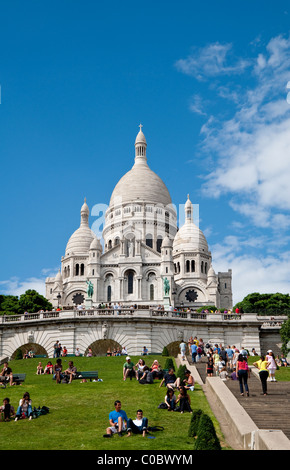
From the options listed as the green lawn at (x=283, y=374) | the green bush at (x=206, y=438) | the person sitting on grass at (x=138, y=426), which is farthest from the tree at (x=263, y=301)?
the green bush at (x=206, y=438)

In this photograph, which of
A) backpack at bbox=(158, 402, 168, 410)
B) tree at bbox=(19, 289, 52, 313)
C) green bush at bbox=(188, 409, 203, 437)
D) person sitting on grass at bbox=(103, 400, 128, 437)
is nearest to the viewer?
green bush at bbox=(188, 409, 203, 437)

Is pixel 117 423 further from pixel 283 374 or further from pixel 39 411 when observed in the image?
pixel 283 374

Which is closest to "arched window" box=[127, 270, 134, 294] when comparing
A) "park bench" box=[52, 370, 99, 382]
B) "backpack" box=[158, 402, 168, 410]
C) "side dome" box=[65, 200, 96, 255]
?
"side dome" box=[65, 200, 96, 255]

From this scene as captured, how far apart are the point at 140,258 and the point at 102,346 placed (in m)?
60.5

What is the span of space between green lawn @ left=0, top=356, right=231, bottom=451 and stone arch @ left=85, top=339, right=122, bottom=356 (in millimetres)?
11861

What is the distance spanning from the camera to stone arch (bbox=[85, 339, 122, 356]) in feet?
132

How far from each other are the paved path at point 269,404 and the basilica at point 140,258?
218 ft

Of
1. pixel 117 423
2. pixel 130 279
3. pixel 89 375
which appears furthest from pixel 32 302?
pixel 117 423

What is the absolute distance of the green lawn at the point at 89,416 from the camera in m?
14.9

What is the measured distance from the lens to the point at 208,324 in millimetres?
41844

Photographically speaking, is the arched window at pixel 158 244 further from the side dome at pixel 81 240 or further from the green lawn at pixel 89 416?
the green lawn at pixel 89 416

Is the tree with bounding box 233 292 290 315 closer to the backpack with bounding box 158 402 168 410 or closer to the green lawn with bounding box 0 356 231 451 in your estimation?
the green lawn with bounding box 0 356 231 451

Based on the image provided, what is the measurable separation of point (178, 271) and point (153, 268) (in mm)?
9493
